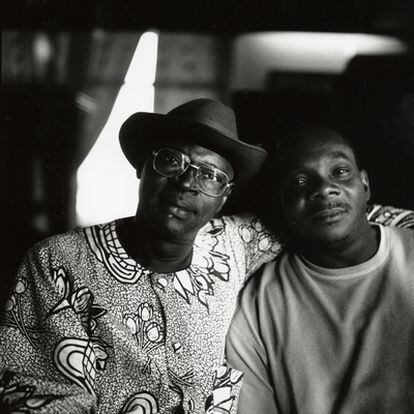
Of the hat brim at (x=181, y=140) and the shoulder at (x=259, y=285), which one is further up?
the hat brim at (x=181, y=140)

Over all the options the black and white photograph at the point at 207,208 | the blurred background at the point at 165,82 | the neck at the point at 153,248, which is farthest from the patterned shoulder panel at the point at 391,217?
the neck at the point at 153,248

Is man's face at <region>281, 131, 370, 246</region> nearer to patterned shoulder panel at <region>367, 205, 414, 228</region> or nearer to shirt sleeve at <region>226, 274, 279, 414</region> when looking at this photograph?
patterned shoulder panel at <region>367, 205, 414, 228</region>

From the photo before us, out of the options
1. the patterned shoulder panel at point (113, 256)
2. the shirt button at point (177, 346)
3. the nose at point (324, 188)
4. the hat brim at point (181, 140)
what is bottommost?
the shirt button at point (177, 346)

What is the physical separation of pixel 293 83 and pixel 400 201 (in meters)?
0.91

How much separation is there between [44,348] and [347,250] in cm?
125

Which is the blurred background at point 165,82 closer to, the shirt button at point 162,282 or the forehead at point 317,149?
the forehead at point 317,149

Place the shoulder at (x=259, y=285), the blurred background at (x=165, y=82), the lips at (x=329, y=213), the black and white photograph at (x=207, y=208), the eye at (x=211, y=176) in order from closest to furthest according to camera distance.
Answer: the black and white photograph at (x=207, y=208), the eye at (x=211, y=176), the lips at (x=329, y=213), the shoulder at (x=259, y=285), the blurred background at (x=165, y=82)

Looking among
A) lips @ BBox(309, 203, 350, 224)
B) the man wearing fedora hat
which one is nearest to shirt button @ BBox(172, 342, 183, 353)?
the man wearing fedora hat

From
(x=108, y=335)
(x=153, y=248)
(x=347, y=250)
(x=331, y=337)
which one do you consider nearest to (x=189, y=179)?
(x=153, y=248)

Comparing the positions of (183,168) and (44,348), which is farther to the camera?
(183,168)

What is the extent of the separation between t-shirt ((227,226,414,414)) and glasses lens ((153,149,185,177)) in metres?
0.67

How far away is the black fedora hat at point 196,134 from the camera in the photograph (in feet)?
5.69

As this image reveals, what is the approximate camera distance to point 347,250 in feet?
6.23

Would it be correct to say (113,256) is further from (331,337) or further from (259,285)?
(331,337)
